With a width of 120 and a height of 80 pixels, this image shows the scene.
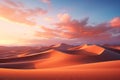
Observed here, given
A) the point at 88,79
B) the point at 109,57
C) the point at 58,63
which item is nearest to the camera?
the point at 88,79

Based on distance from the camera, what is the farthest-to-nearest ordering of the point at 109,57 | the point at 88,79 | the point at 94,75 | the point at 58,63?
1. the point at 109,57
2. the point at 58,63
3. the point at 94,75
4. the point at 88,79

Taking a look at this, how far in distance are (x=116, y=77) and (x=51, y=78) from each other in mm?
3400

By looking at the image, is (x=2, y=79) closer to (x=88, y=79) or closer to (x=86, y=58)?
(x=88, y=79)

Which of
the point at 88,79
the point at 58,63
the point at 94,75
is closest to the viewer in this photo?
the point at 88,79

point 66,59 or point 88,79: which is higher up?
point 66,59

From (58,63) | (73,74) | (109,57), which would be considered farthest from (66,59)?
(73,74)

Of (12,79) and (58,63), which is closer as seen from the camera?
(12,79)

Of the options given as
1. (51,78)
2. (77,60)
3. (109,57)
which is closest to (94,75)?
(51,78)

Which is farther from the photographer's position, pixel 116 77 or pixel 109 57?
pixel 109 57

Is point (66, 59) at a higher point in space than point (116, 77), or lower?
higher

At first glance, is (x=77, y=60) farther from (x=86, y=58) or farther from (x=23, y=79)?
(x=23, y=79)

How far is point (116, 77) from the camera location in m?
10.9

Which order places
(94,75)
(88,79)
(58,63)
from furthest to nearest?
(58,63) < (94,75) < (88,79)

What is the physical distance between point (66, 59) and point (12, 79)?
49.3 feet
